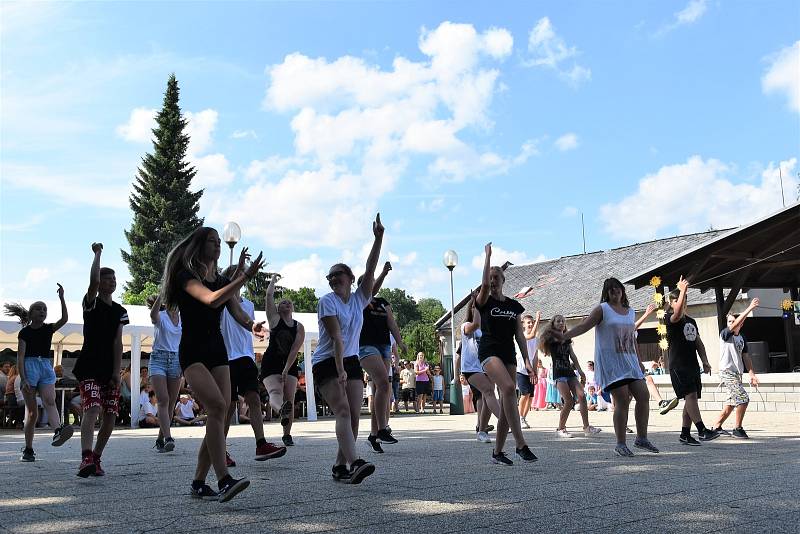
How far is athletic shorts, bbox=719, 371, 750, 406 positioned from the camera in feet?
31.8

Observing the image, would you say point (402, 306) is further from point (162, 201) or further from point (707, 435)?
point (707, 435)

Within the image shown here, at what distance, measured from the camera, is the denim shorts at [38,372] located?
7.93 meters

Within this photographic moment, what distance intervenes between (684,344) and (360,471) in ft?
17.2

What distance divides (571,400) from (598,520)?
6363 millimetres

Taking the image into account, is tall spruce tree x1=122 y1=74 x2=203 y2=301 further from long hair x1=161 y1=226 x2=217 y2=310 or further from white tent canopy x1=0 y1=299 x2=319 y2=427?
long hair x1=161 y1=226 x2=217 y2=310

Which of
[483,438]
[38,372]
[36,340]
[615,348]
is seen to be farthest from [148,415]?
[615,348]

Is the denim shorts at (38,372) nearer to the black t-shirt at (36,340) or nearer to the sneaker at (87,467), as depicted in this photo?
the black t-shirt at (36,340)

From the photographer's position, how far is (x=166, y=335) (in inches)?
348

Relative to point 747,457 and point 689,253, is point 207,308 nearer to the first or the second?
point 747,457

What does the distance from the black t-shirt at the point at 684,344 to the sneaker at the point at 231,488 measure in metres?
6.11

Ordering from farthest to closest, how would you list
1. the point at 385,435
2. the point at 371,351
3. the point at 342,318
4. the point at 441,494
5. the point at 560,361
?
the point at 560,361, the point at 385,435, the point at 371,351, the point at 342,318, the point at 441,494

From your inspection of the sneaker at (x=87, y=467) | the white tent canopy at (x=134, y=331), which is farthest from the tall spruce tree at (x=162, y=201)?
the sneaker at (x=87, y=467)

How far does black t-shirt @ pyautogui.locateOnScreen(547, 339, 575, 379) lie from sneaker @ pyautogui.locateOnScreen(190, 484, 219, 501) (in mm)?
6402

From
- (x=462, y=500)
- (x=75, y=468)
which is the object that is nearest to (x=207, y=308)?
(x=462, y=500)
